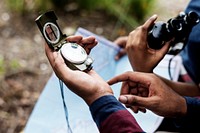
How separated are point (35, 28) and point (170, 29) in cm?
131

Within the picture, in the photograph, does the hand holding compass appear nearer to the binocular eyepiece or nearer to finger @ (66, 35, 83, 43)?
finger @ (66, 35, 83, 43)

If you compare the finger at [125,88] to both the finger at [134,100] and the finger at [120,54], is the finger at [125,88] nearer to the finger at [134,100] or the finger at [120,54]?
the finger at [134,100]

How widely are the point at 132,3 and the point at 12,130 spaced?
3.43 feet

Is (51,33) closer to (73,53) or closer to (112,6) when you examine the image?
(73,53)

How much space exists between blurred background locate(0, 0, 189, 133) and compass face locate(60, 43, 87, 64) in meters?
0.94

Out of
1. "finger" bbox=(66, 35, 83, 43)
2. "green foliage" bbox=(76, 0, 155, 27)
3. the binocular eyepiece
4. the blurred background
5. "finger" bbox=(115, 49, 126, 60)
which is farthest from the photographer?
"green foliage" bbox=(76, 0, 155, 27)

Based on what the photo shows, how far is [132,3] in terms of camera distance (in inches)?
97.9

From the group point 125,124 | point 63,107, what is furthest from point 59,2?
point 125,124

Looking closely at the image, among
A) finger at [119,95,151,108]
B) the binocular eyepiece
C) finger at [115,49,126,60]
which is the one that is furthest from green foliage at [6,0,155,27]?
finger at [119,95,151,108]

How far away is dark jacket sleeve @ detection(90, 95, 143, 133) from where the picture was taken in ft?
3.51

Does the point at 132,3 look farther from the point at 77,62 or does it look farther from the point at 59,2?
the point at 77,62

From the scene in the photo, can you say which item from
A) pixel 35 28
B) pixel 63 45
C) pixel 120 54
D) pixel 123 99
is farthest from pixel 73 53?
pixel 35 28

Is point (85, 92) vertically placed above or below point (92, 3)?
above

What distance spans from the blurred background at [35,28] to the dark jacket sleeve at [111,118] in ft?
3.30
